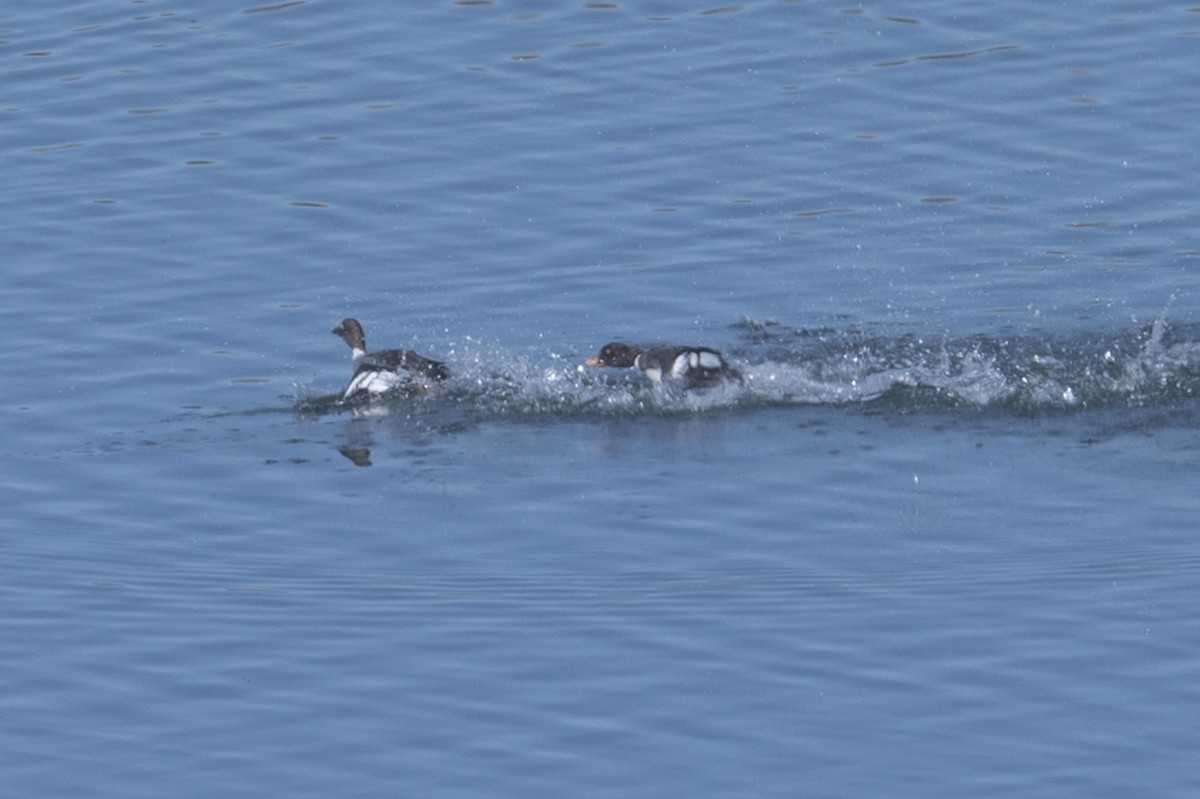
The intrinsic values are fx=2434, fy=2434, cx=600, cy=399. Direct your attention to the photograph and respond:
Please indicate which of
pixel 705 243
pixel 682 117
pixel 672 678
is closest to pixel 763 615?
pixel 672 678

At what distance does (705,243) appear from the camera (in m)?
16.7

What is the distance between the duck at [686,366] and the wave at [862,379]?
0.06 meters

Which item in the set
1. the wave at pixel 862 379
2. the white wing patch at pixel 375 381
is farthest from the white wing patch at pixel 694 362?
the white wing patch at pixel 375 381

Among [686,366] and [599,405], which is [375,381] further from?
[686,366]

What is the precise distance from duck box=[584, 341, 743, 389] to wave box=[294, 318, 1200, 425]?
0.06m

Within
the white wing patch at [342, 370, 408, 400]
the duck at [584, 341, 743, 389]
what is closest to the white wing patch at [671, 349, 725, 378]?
the duck at [584, 341, 743, 389]

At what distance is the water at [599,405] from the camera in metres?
9.79

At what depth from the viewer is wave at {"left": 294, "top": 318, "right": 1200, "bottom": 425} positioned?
547 inches

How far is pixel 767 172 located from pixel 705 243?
54.3 inches

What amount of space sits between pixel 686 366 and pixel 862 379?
41.0 inches

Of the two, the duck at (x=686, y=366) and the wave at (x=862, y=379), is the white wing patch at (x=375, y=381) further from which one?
the duck at (x=686, y=366)

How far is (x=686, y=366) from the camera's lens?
1409 centimetres

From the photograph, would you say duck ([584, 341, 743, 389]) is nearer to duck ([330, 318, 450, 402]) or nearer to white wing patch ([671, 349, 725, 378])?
white wing patch ([671, 349, 725, 378])

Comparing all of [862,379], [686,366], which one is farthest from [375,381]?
[862,379]
